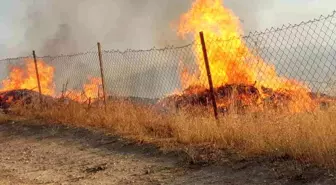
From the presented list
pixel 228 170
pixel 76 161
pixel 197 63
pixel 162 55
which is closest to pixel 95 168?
pixel 76 161

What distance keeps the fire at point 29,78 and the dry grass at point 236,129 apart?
9.44m

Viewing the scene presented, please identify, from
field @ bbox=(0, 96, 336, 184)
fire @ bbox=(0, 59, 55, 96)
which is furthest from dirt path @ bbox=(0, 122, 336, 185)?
fire @ bbox=(0, 59, 55, 96)

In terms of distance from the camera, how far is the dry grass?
20.8 ft

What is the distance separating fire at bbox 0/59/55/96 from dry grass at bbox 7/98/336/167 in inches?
372

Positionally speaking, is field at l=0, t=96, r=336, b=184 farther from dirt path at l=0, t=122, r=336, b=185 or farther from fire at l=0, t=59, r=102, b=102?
fire at l=0, t=59, r=102, b=102

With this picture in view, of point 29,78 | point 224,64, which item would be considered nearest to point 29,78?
point 29,78

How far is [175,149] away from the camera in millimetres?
8438

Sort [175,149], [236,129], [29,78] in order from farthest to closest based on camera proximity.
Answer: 1. [29,78]
2. [175,149]
3. [236,129]

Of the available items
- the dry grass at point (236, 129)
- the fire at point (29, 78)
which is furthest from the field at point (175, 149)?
the fire at point (29, 78)

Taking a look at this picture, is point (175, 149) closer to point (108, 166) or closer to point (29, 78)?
point (108, 166)

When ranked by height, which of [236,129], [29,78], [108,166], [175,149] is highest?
[29,78]

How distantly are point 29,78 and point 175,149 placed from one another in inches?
636

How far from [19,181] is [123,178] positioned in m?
1.82

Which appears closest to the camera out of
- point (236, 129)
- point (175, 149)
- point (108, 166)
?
point (236, 129)
